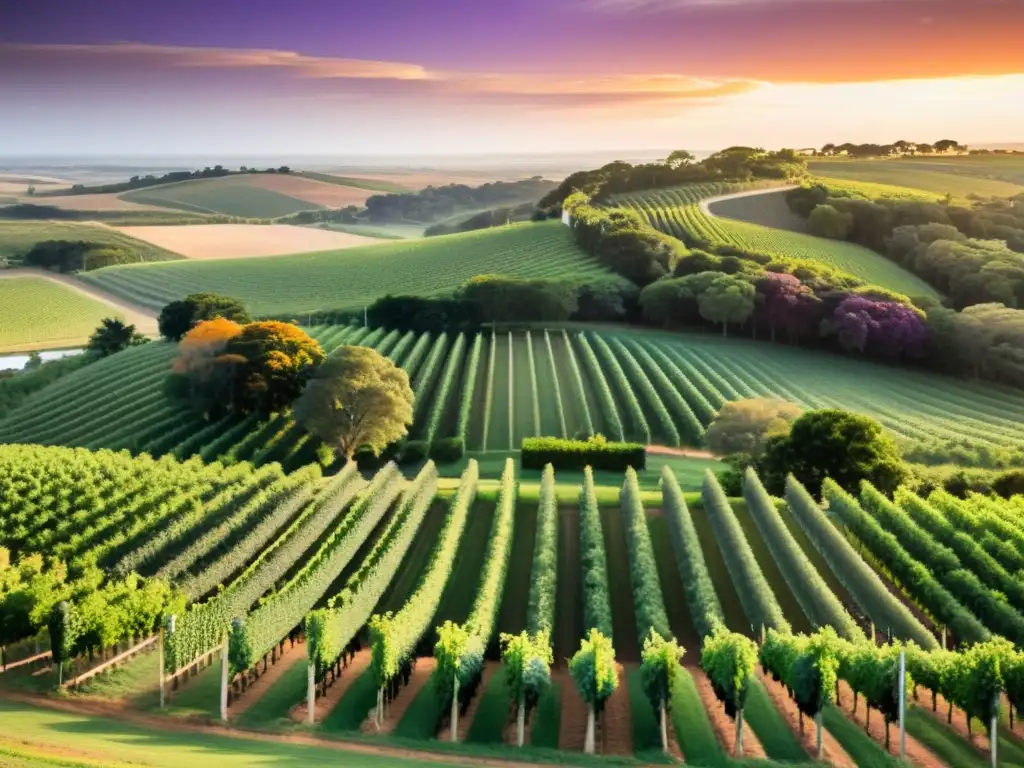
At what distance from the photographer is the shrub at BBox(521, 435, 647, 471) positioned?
56.1m

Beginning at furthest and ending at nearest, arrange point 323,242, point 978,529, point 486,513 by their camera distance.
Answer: point 323,242
point 486,513
point 978,529

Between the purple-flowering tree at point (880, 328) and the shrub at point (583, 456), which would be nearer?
the shrub at point (583, 456)

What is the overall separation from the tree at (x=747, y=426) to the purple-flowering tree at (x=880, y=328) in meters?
33.0

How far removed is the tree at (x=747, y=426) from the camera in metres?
55.8

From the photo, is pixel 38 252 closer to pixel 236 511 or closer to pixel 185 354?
pixel 185 354

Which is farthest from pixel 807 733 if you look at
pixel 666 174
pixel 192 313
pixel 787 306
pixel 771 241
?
pixel 666 174

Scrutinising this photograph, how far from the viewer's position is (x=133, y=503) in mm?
41344

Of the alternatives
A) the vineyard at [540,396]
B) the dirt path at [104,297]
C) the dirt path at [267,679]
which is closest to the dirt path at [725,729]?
the dirt path at [267,679]

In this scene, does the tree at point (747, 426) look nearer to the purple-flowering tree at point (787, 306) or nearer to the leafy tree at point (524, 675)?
the leafy tree at point (524, 675)

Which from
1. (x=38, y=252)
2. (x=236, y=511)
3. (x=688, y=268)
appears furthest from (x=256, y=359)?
(x=38, y=252)

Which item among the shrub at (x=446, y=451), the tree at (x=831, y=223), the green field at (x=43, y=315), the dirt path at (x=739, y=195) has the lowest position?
the shrub at (x=446, y=451)

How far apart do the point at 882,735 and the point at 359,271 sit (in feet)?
331

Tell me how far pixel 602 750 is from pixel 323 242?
130 metres

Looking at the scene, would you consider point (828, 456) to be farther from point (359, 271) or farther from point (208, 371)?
point (359, 271)
